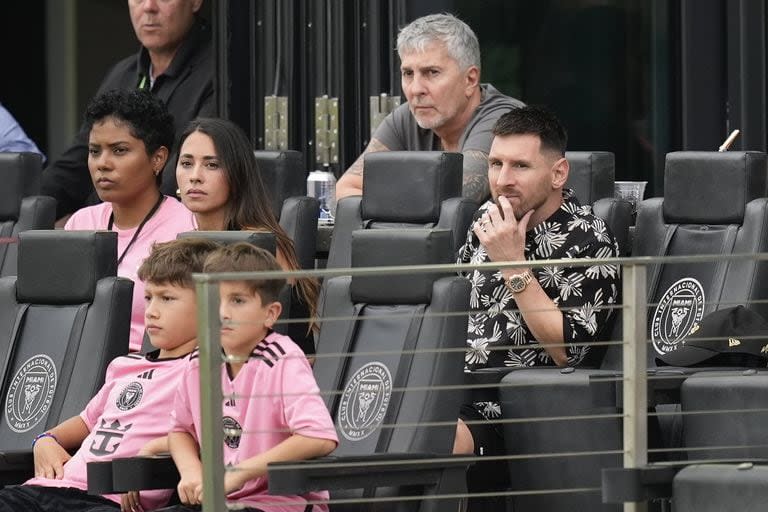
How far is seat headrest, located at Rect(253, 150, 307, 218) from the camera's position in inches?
261

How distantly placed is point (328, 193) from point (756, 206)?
6.96 feet

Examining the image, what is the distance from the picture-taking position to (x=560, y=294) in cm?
557

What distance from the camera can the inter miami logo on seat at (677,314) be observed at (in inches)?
228

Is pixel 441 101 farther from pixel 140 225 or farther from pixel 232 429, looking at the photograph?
pixel 232 429

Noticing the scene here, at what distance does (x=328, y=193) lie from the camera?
291 inches

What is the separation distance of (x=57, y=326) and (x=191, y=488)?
1214 millimetres

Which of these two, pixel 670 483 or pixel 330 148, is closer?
pixel 670 483

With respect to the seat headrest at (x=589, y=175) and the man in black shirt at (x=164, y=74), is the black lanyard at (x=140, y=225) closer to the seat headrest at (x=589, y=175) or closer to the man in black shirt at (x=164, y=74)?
the seat headrest at (x=589, y=175)

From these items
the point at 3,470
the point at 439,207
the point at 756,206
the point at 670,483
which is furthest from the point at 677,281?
the point at 3,470

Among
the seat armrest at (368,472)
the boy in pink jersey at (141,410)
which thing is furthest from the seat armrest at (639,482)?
the boy in pink jersey at (141,410)

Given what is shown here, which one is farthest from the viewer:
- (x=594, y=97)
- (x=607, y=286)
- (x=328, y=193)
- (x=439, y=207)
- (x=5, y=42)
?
(x=5, y=42)

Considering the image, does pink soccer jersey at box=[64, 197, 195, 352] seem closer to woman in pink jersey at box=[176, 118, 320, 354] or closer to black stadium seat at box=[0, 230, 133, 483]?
woman in pink jersey at box=[176, 118, 320, 354]

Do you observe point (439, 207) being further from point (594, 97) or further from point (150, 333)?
point (594, 97)

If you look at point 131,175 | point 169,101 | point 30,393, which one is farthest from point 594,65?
point 30,393
